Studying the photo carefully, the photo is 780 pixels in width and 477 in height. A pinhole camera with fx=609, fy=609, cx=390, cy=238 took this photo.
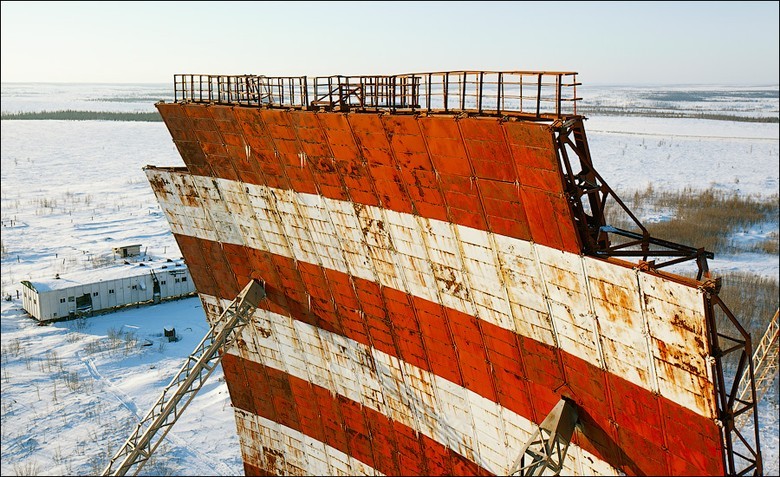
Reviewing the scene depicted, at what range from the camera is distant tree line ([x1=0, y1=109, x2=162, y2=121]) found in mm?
138500

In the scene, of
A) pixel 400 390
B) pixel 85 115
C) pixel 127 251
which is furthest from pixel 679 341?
pixel 85 115

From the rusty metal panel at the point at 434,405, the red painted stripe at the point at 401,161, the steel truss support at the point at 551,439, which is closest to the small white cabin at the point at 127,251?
the red painted stripe at the point at 401,161

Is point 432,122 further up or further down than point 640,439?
further up

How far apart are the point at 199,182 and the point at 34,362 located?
21.5 metres

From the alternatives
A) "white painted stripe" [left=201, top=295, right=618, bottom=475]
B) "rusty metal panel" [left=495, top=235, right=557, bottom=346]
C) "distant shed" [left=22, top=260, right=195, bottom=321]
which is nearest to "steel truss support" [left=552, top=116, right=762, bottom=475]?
"rusty metal panel" [left=495, top=235, right=557, bottom=346]

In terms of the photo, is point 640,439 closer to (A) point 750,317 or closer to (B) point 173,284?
(A) point 750,317

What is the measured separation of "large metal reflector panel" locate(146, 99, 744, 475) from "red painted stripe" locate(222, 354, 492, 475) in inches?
2.3

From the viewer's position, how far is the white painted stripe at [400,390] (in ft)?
42.8

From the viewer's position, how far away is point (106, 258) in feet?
161

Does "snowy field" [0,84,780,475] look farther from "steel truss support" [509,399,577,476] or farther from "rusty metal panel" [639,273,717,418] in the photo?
"rusty metal panel" [639,273,717,418]

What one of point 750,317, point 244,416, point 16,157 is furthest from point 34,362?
point 16,157

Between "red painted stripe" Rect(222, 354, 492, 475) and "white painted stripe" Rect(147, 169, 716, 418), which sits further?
"red painted stripe" Rect(222, 354, 492, 475)

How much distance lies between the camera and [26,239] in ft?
177

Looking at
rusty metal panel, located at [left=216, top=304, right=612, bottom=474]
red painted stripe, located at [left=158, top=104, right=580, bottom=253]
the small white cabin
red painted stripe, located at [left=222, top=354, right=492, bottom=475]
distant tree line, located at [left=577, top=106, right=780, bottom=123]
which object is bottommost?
red painted stripe, located at [left=222, top=354, right=492, bottom=475]
